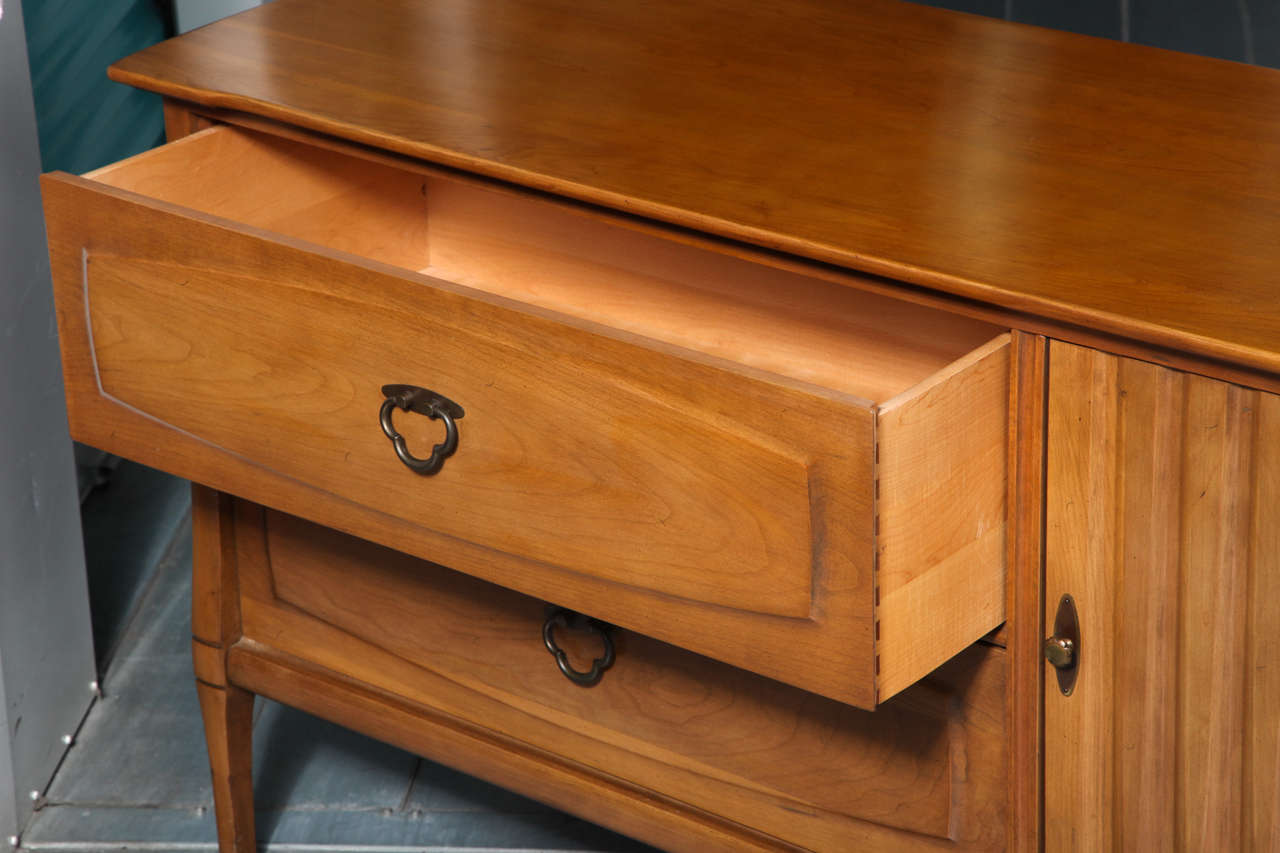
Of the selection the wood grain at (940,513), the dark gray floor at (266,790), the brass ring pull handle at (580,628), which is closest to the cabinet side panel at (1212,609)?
the wood grain at (940,513)

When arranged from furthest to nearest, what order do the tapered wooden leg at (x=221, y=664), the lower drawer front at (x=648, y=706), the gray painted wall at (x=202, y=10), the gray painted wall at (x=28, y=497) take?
the gray painted wall at (x=202, y=10) → the gray painted wall at (x=28, y=497) → the tapered wooden leg at (x=221, y=664) → the lower drawer front at (x=648, y=706)

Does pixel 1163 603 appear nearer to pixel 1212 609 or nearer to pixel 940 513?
pixel 1212 609

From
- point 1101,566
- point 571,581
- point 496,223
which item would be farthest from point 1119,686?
point 496,223

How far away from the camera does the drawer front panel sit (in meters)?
0.90

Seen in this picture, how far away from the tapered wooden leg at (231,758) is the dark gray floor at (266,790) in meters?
0.10

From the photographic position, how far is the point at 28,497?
1631 mm

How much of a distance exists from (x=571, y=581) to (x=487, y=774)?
1.17ft

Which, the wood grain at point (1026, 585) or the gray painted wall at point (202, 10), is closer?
the wood grain at point (1026, 585)

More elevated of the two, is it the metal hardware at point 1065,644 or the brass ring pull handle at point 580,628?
the metal hardware at point 1065,644

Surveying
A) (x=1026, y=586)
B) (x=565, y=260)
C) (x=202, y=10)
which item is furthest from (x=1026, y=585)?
(x=202, y=10)

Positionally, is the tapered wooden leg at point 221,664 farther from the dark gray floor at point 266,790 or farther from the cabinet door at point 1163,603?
the cabinet door at point 1163,603

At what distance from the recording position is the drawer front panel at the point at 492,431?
0.90 meters

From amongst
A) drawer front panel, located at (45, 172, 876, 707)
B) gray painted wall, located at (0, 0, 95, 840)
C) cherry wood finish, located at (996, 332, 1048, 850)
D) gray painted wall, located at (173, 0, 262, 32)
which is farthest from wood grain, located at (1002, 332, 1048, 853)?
gray painted wall, located at (173, 0, 262, 32)

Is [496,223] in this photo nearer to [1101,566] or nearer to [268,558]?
[268,558]
